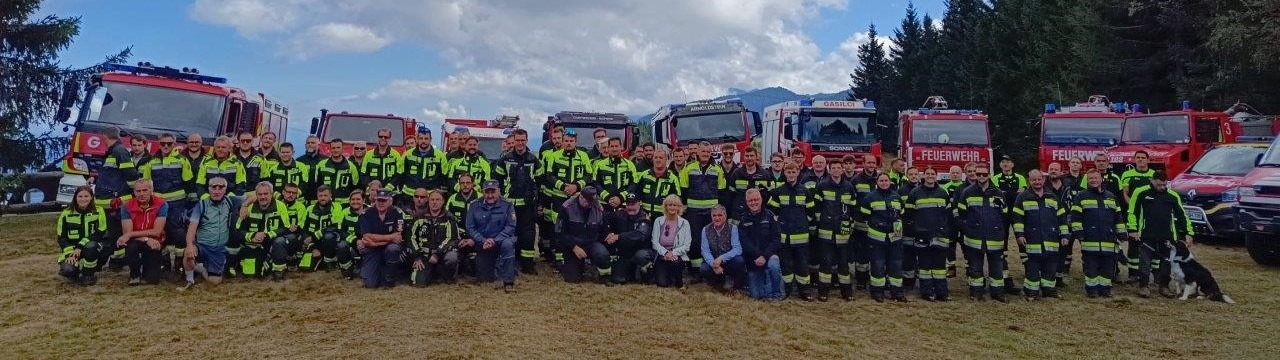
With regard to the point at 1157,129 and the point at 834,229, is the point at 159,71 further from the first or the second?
the point at 1157,129

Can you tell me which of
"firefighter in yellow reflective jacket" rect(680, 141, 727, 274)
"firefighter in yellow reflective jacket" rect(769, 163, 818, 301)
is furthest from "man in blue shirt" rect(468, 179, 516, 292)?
"firefighter in yellow reflective jacket" rect(769, 163, 818, 301)

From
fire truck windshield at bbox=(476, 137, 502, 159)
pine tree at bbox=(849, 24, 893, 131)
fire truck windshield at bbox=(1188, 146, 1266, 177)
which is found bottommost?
fire truck windshield at bbox=(1188, 146, 1266, 177)

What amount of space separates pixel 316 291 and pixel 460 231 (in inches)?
63.6

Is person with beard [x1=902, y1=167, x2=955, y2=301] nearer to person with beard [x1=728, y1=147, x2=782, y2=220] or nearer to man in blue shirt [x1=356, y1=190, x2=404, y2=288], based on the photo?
person with beard [x1=728, y1=147, x2=782, y2=220]

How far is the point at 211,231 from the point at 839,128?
40.7 ft

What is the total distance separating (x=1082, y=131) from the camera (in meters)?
16.1

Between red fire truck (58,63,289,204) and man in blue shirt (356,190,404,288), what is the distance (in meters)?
5.29

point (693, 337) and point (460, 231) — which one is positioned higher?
point (460, 231)

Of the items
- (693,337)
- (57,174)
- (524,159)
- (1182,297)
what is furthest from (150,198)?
(1182,297)

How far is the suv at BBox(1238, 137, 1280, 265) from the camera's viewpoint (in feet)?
30.1

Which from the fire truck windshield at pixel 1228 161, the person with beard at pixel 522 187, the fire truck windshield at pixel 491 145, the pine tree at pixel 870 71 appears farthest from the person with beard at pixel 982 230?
the pine tree at pixel 870 71

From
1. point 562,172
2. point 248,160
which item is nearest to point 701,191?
point 562,172

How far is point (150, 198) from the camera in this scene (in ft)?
26.0

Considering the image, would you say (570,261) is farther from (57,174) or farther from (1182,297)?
(57,174)
